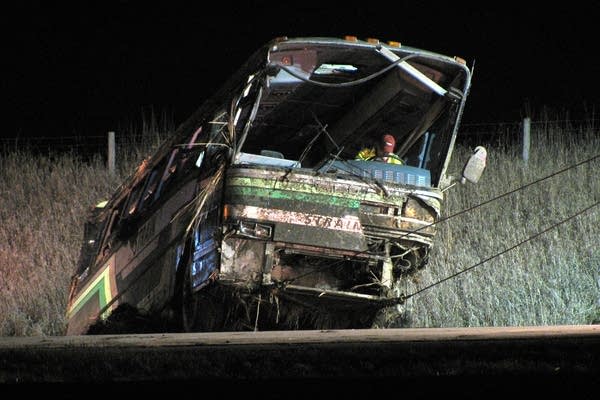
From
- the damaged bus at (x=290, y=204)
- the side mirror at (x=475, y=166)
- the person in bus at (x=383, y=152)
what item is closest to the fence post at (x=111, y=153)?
the damaged bus at (x=290, y=204)

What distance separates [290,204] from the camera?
11.2 meters

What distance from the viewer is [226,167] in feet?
36.6

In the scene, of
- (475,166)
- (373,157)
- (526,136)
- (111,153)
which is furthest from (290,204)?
(111,153)

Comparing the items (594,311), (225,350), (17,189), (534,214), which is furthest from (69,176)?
(225,350)

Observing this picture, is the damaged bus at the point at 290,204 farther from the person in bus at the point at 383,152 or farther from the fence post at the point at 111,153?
the fence post at the point at 111,153

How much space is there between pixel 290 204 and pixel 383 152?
175 centimetres

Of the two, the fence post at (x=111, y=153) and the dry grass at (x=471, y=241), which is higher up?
the fence post at (x=111, y=153)

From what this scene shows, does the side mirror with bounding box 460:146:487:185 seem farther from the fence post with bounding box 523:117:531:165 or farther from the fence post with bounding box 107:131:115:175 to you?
the fence post with bounding box 107:131:115:175

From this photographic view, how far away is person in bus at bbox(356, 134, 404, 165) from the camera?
1230 centimetres

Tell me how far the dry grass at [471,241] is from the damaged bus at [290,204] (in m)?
2.28

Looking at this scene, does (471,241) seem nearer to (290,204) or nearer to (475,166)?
(475,166)

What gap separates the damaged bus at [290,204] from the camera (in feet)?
36.7

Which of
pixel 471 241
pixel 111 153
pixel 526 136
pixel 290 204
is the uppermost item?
pixel 526 136

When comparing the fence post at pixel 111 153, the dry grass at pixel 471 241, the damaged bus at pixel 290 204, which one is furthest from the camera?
the fence post at pixel 111 153
